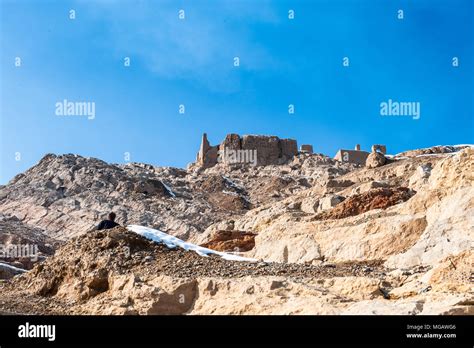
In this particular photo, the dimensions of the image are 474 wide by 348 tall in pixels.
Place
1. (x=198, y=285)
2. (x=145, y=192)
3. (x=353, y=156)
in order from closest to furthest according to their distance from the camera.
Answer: (x=198, y=285) < (x=145, y=192) < (x=353, y=156)

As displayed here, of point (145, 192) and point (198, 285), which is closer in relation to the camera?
point (198, 285)

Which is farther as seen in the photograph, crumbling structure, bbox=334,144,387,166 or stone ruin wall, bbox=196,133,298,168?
stone ruin wall, bbox=196,133,298,168

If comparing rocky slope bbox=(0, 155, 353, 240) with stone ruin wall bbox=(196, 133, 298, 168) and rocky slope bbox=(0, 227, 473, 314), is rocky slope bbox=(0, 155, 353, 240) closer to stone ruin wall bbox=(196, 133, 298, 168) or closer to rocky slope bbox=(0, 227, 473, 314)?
stone ruin wall bbox=(196, 133, 298, 168)

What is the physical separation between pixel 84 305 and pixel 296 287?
4139mm

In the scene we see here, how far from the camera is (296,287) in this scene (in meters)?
8.55
